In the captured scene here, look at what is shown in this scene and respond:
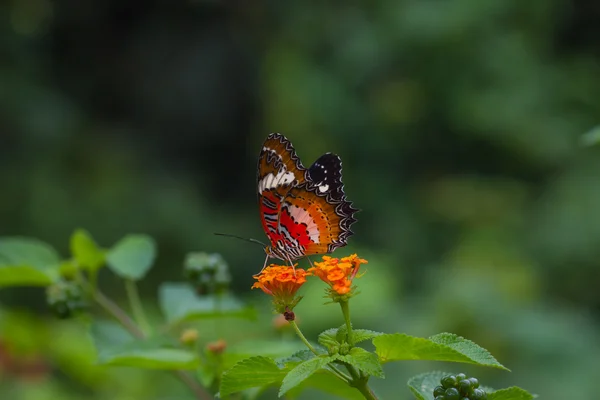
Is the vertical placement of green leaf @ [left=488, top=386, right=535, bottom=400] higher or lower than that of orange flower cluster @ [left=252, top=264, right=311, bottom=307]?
lower

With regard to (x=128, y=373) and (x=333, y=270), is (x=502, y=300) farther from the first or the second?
(x=333, y=270)

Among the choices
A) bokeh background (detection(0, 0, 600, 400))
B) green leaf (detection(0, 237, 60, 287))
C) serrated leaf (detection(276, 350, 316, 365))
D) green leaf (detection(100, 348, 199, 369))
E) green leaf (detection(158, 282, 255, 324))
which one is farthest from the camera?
bokeh background (detection(0, 0, 600, 400))

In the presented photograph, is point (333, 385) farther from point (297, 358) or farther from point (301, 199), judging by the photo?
point (301, 199)

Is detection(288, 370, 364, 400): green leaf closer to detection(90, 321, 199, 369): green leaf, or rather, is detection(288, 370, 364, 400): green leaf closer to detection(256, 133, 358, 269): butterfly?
detection(90, 321, 199, 369): green leaf

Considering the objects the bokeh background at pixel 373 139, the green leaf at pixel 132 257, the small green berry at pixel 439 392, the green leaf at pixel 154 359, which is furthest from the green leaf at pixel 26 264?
the bokeh background at pixel 373 139

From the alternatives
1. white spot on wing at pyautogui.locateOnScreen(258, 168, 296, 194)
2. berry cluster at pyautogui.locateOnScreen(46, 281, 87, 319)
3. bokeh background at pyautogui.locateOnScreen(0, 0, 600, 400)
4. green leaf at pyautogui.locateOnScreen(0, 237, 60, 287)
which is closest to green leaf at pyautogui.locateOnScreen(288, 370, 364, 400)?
white spot on wing at pyautogui.locateOnScreen(258, 168, 296, 194)

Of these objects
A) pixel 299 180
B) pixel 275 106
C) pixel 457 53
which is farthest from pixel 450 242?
pixel 299 180

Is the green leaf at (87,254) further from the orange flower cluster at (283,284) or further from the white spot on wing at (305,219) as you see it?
the orange flower cluster at (283,284)
